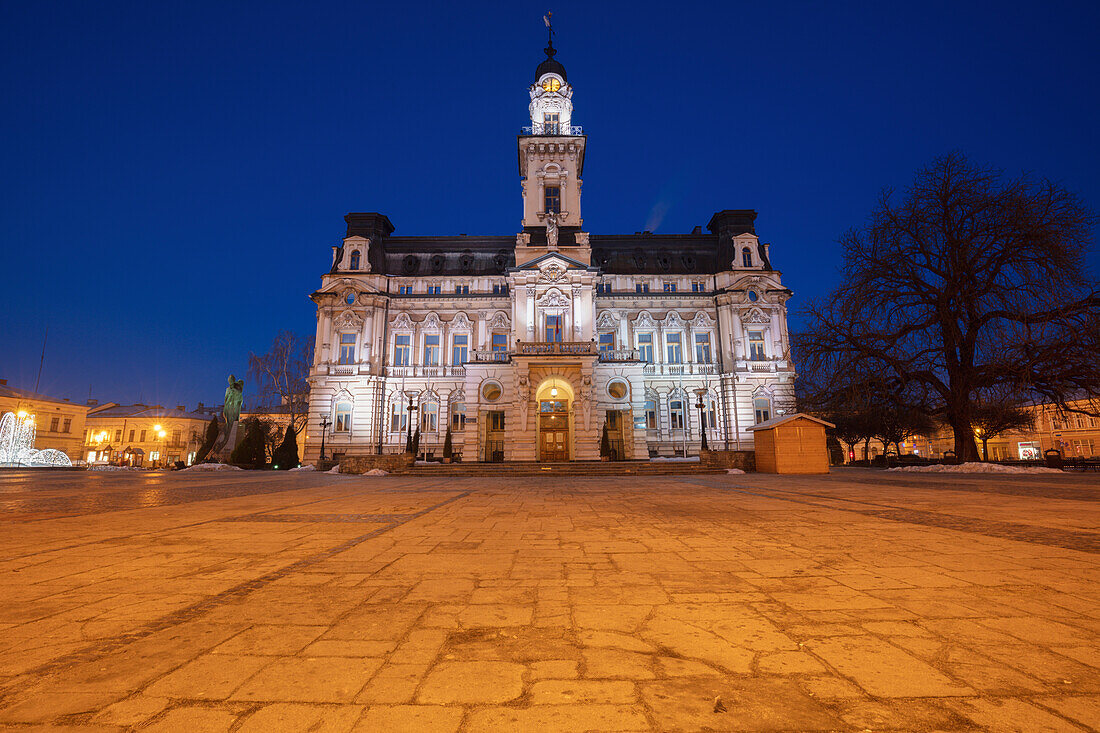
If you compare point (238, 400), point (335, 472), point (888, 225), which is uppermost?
point (888, 225)

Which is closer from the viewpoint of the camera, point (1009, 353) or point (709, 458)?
point (1009, 353)

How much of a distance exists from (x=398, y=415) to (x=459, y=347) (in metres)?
6.70

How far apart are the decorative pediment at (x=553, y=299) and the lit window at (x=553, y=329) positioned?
0.89m

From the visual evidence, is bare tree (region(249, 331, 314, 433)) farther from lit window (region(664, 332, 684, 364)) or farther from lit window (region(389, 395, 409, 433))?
lit window (region(664, 332, 684, 364))

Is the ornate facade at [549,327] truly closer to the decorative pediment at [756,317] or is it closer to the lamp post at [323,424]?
the decorative pediment at [756,317]

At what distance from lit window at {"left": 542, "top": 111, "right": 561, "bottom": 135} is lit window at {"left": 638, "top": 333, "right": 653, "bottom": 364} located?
699 inches

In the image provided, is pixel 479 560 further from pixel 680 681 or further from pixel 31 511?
pixel 31 511

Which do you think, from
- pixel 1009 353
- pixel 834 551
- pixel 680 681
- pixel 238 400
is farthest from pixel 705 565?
pixel 238 400

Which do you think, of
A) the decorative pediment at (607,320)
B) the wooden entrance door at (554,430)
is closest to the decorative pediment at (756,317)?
the decorative pediment at (607,320)

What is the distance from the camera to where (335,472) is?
26.2m

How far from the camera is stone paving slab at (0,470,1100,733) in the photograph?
1798 millimetres

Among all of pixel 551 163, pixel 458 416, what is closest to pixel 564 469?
pixel 458 416

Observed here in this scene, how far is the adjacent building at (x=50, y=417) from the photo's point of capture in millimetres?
48281

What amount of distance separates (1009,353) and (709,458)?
41.2 ft
